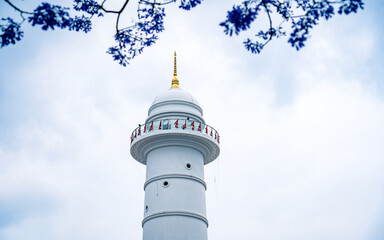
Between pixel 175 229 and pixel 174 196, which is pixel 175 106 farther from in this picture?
pixel 175 229

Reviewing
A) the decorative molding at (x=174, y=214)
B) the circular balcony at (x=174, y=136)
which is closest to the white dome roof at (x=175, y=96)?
the circular balcony at (x=174, y=136)

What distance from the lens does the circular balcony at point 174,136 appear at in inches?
756

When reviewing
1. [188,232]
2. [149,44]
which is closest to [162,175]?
[188,232]

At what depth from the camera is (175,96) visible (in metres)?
21.3

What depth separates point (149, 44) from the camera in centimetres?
607

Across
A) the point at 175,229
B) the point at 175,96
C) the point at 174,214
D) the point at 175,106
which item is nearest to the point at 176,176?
the point at 174,214

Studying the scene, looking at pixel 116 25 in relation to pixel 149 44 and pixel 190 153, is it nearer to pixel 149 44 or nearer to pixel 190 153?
pixel 149 44

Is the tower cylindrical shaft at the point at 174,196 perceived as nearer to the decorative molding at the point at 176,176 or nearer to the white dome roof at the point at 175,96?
the decorative molding at the point at 176,176

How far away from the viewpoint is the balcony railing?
1948 centimetres

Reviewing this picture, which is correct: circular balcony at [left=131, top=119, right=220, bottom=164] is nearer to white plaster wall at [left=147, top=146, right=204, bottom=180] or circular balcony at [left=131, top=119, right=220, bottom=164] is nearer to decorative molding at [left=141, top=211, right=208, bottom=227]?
white plaster wall at [left=147, top=146, right=204, bottom=180]

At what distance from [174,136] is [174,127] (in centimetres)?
45

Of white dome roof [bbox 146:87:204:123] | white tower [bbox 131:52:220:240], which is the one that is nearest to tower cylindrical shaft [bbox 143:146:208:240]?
white tower [bbox 131:52:220:240]

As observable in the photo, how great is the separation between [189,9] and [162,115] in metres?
15.2

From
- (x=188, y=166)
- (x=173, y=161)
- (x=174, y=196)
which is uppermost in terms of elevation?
(x=173, y=161)
